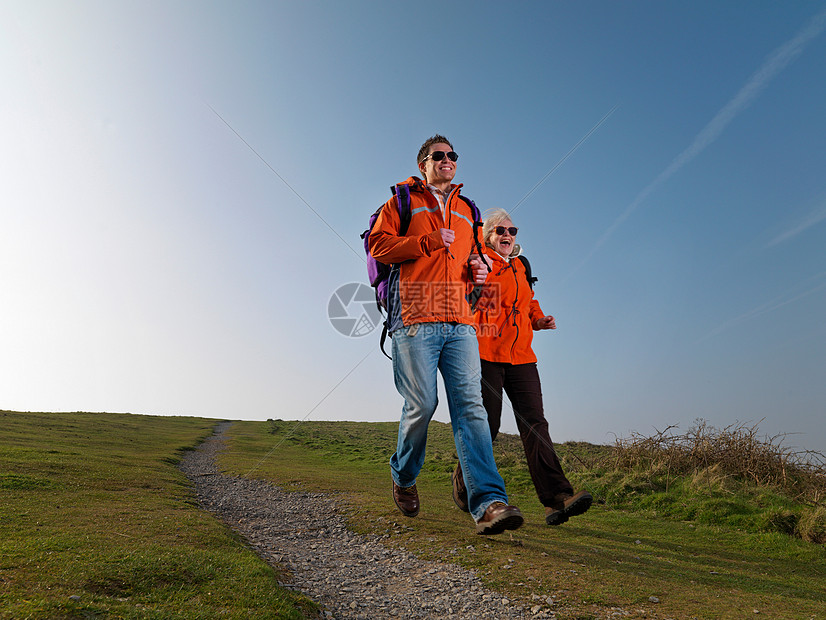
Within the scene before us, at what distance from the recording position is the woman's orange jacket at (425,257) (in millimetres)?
4148

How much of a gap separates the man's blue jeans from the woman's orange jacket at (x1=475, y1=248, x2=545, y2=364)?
1616 millimetres

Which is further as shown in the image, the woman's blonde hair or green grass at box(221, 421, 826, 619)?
the woman's blonde hair

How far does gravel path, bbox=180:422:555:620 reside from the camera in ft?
12.1

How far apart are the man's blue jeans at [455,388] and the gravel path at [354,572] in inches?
26.7

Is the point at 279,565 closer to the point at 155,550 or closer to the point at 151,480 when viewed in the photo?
the point at 155,550

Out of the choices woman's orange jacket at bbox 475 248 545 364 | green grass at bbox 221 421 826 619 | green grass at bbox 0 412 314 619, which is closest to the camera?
green grass at bbox 0 412 314 619

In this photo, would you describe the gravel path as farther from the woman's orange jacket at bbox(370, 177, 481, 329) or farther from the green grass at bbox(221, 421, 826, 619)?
the woman's orange jacket at bbox(370, 177, 481, 329)

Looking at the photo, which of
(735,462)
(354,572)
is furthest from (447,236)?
(735,462)

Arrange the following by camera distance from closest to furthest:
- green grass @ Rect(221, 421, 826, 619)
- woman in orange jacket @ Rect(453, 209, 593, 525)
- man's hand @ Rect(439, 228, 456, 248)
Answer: green grass @ Rect(221, 421, 826, 619) → man's hand @ Rect(439, 228, 456, 248) → woman in orange jacket @ Rect(453, 209, 593, 525)

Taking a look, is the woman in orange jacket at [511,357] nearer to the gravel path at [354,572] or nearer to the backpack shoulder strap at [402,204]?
the gravel path at [354,572]

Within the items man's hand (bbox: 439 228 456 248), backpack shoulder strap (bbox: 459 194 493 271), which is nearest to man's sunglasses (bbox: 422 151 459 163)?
backpack shoulder strap (bbox: 459 194 493 271)

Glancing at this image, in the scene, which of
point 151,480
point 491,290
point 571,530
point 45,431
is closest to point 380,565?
point 571,530

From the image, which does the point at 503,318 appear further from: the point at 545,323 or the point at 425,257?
the point at 425,257

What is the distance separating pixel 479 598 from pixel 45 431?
95.3 ft
